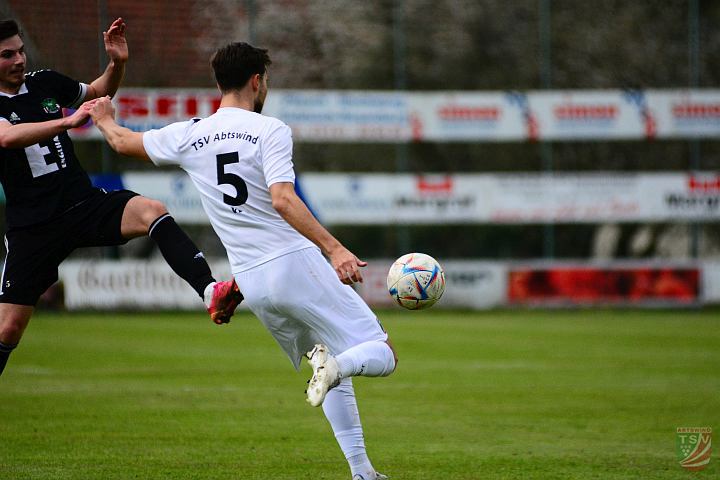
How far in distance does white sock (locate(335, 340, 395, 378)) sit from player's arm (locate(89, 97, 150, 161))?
1.66m

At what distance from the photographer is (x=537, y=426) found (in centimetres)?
946

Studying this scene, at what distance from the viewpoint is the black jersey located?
7.60 m

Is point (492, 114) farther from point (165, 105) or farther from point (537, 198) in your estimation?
point (165, 105)

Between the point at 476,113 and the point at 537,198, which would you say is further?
the point at 476,113

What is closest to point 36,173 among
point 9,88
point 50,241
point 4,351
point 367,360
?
point 50,241

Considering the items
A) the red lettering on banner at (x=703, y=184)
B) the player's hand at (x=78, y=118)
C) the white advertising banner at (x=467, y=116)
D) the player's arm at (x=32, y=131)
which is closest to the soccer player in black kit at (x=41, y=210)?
the player's arm at (x=32, y=131)

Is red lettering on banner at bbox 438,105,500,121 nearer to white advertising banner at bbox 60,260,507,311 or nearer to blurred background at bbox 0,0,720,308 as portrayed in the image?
blurred background at bbox 0,0,720,308

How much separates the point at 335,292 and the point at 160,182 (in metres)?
18.8

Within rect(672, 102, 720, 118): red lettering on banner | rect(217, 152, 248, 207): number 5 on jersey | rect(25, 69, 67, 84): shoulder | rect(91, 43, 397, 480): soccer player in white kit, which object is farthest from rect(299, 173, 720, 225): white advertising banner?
rect(217, 152, 248, 207): number 5 on jersey

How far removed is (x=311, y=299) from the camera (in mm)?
6328

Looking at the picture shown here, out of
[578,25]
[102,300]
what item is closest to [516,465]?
[102,300]

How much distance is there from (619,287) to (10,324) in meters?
19.0

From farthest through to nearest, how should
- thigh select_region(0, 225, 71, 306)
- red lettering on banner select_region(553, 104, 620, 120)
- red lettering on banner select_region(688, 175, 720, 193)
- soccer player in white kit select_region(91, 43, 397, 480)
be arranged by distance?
red lettering on banner select_region(553, 104, 620, 120) < red lettering on banner select_region(688, 175, 720, 193) < thigh select_region(0, 225, 71, 306) < soccer player in white kit select_region(91, 43, 397, 480)

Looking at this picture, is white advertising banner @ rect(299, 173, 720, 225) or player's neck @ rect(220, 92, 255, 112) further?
white advertising banner @ rect(299, 173, 720, 225)
